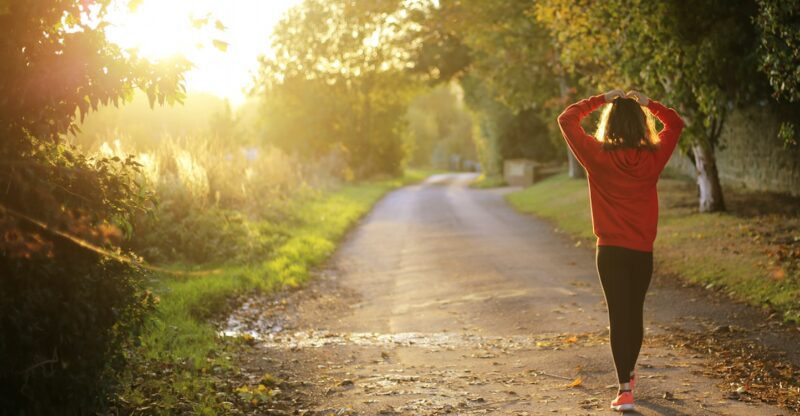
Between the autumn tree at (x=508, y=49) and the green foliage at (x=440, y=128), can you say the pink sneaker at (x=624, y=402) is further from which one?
the green foliage at (x=440, y=128)

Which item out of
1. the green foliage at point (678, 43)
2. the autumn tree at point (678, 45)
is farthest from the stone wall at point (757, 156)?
the green foliage at point (678, 43)

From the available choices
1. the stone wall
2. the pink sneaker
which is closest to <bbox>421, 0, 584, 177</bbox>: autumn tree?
the stone wall

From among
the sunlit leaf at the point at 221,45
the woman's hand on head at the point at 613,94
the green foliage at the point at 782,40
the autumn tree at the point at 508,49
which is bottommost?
the woman's hand on head at the point at 613,94

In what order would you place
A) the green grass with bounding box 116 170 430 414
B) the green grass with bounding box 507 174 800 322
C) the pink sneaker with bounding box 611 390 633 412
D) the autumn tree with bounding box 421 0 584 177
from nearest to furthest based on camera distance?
1. the pink sneaker with bounding box 611 390 633 412
2. the green grass with bounding box 116 170 430 414
3. the green grass with bounding box 507 174 800 322
4. the autumn tree with bounding box 421 0 584 177

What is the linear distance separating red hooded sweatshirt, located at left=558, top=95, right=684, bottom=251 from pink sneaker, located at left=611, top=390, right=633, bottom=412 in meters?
0.99

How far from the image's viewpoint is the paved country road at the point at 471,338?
6.24 metres

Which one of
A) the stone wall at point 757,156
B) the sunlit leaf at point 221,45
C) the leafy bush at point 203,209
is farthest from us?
the stone wall at point 757,156

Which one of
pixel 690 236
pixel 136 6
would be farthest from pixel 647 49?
pixel 136 6

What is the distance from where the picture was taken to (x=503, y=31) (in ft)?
81.6

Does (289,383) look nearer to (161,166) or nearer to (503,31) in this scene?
(161,166)

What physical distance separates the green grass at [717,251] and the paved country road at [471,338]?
66 cm

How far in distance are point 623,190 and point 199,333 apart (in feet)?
15.8

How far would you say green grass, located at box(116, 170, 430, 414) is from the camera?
6.23m

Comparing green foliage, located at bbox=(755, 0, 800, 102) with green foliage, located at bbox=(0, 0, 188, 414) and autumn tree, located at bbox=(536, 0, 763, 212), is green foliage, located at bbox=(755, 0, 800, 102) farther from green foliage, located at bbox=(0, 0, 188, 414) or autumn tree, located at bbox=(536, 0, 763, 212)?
green foliage, located at bbox=(0, 0, 188, 414)
